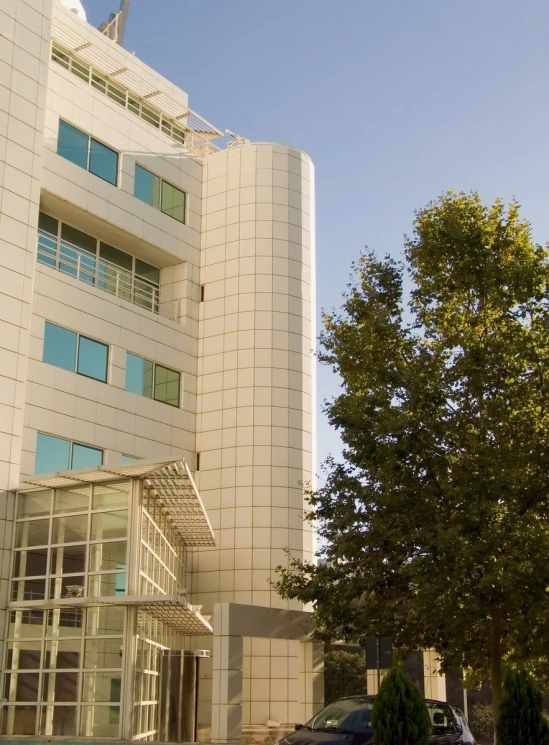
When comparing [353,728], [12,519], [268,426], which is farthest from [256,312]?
[353,728]

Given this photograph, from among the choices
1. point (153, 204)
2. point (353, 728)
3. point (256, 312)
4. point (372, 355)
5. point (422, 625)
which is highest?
point (153, 204)

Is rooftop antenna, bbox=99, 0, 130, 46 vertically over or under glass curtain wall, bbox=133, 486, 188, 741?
over

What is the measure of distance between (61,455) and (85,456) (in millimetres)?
993

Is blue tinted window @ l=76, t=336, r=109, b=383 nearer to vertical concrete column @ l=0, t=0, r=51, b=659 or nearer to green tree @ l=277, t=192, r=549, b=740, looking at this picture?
vertical concrete column @ l=0, t=0, r=51, b=659

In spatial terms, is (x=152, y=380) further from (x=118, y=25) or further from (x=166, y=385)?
(x=118, y=25)

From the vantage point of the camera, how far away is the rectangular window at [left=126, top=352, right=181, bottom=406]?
30.4 m

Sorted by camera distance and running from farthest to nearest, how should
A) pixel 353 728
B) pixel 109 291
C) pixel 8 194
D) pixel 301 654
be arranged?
1. pixel 109 291
2. pixel 301 654
3. pixel 8 194
4. pixel 353 728

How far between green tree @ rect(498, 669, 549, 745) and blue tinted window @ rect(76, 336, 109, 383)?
16211 mm

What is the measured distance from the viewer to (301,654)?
29266 millimetres

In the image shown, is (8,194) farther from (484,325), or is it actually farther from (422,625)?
(422,625)

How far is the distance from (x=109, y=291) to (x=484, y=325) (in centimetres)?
1396

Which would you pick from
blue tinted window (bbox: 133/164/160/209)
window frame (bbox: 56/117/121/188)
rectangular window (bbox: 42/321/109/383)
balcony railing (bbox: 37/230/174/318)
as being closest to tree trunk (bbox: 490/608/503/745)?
rectangular window (bbox: 42/321/109/383)

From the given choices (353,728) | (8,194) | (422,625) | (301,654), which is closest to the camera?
(353,728)

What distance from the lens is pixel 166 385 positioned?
105 ft
